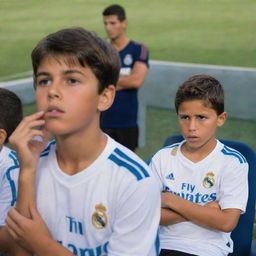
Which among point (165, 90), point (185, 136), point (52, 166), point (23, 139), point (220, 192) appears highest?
point (23, 139)

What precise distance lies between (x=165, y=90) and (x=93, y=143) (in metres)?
7.30

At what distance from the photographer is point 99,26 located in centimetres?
2362

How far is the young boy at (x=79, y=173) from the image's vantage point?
6.98 feet

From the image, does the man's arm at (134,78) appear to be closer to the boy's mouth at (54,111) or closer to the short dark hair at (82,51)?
the short dark hair at (82,51)

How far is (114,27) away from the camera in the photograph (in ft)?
21.4

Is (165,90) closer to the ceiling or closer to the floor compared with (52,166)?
closer to the floor

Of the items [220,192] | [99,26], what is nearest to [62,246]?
[220,192]

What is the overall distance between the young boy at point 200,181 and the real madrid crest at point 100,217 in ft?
2.62

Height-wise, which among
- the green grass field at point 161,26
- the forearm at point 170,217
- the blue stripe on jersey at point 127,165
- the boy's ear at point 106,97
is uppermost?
the boy's ear at point 106,97

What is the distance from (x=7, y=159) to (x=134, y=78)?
3578 millimetres

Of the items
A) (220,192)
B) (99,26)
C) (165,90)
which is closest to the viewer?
(220,192)

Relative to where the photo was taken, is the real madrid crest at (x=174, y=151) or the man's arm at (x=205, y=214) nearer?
the man's arm at (x=205, y=214)

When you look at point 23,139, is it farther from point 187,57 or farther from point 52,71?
point 187,57

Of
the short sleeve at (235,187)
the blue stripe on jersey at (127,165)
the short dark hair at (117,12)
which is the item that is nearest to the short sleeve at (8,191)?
the blue stripe on jersey at (127,165)
